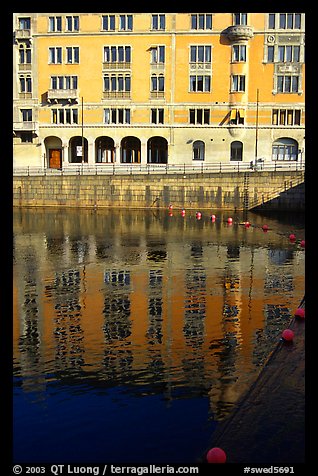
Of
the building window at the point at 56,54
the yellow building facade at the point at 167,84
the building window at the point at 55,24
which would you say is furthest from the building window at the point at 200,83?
the building window at the point at 55,24

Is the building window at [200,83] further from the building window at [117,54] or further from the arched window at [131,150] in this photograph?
the arched window at [131,150]

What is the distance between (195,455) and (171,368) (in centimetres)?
342

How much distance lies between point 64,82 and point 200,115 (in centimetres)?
1491

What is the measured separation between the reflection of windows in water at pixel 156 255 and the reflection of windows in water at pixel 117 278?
319cm

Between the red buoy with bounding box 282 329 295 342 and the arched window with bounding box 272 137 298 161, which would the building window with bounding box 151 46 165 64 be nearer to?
the arched window with bounding box 272 137 298 161

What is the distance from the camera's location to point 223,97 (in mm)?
52094

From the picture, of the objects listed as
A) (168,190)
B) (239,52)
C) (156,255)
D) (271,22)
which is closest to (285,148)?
(239,52)

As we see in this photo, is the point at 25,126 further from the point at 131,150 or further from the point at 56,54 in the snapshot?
the point at 131,150

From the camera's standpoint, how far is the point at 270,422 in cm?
802

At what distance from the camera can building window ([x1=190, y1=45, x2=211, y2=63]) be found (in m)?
51.8

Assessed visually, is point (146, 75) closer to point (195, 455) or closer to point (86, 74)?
point (86, 74)

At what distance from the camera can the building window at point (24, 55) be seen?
53.3 meters

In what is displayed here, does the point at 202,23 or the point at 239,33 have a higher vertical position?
the point at 202,23
